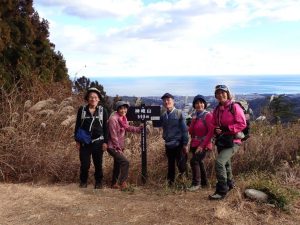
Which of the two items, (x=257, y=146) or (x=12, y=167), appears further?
(x=257, y=146)

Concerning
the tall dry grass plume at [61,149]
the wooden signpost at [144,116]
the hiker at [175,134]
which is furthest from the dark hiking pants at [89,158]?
the hiker at [175,134]

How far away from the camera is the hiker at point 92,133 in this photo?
744 cm

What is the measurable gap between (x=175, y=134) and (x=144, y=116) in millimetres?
707

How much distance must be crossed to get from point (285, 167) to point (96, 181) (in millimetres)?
3179

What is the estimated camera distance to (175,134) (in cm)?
744

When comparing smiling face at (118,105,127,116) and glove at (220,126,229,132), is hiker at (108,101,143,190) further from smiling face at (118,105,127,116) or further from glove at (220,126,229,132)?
glove at (220,126,229,132)

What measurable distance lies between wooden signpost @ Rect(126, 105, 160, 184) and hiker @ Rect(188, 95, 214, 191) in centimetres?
72

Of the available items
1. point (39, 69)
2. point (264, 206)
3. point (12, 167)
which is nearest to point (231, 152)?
point (264, 206)

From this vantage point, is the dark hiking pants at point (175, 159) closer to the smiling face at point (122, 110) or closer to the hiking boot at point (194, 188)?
the hiking boot at point (194, 188)

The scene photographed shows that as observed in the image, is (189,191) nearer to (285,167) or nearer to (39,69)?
(285,167)

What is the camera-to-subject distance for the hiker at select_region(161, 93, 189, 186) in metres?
7.43

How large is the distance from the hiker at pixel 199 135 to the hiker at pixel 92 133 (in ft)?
4.70

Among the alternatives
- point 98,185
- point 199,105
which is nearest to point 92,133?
point 98,185

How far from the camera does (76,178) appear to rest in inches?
320
